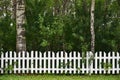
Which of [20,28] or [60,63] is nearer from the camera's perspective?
[60,63]

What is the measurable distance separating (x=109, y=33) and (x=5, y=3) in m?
7.58

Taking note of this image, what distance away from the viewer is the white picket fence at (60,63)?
16453 mm

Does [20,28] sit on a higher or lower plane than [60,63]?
higher

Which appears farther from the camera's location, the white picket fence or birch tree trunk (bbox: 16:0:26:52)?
birch tree trunk (bbox: 16:0:26:52)

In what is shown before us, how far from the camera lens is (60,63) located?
54.5 feet

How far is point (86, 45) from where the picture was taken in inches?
658

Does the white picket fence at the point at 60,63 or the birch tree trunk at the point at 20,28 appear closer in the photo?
the white picket fence at the point at 60,63

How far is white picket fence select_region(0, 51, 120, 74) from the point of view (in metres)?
16.5

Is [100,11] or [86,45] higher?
[100,11]

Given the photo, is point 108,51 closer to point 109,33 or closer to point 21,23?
point 109,33

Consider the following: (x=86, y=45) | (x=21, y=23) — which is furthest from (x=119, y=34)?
(x=21, y=23)

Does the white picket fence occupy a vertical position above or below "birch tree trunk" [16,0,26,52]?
below

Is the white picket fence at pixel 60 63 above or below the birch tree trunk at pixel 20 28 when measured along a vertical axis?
below

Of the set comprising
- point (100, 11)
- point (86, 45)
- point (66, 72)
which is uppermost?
point (100, 11)
